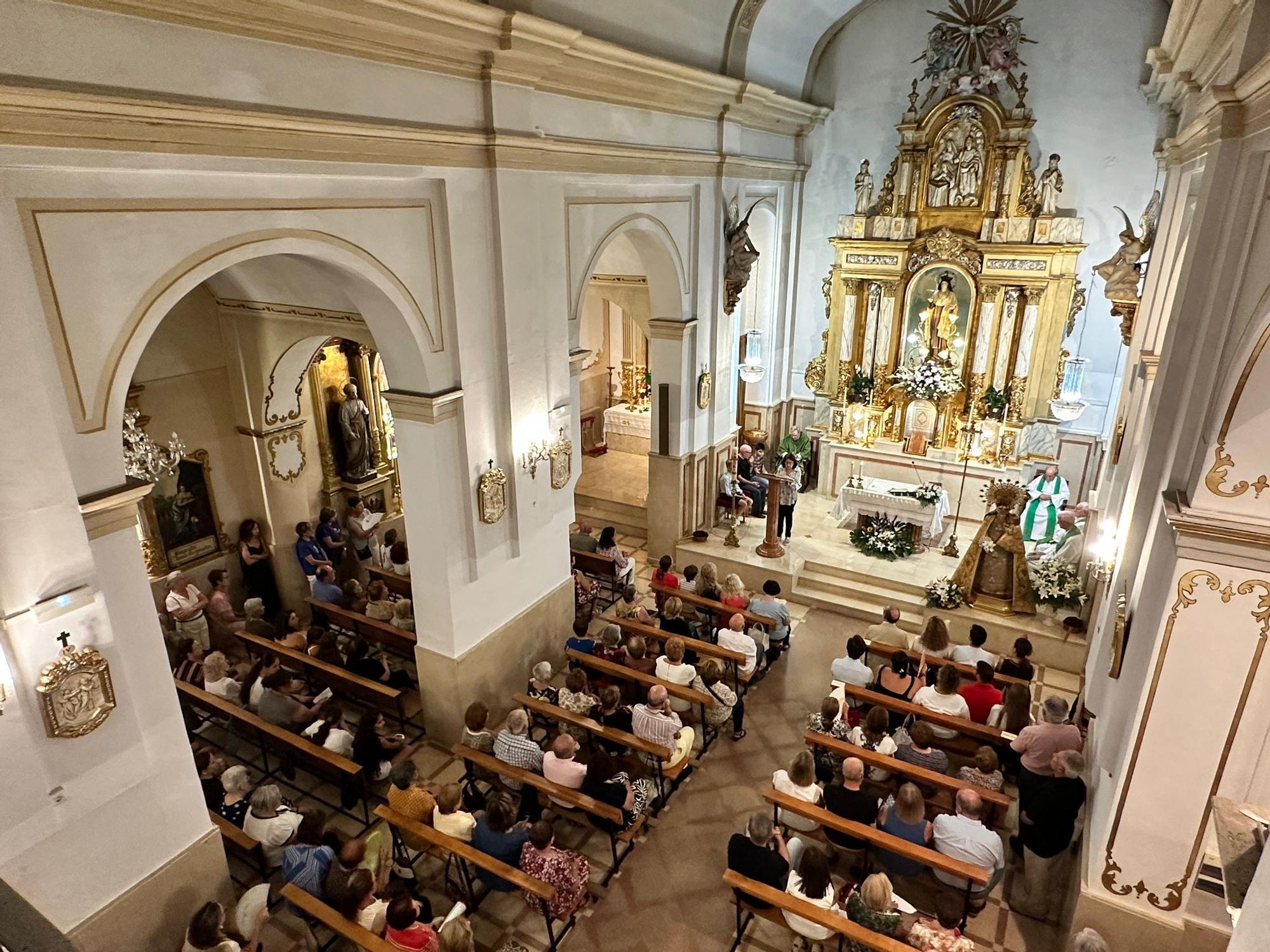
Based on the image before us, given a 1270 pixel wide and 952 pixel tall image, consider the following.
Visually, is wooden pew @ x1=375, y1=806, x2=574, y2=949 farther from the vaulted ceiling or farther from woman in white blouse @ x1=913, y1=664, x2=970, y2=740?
the vaulted ceiling

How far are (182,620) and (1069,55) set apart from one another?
43.1 ft

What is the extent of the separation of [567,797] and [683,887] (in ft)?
3.71

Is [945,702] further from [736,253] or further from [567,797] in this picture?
[736,253]

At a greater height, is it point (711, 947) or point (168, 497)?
point (168, 497)

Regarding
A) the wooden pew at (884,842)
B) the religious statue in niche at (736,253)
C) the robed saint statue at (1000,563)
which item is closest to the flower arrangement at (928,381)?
the robed saint statue at (1000,563)

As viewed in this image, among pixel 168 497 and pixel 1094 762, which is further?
pixel 168 497

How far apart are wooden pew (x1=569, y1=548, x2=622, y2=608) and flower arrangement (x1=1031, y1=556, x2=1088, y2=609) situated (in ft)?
16.3

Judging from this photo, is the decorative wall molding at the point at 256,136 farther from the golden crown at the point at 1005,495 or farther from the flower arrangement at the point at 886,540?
the flower arrangement at the point at 886,540

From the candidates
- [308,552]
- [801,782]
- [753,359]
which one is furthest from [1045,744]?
[308,552]

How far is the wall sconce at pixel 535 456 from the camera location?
25.0ft

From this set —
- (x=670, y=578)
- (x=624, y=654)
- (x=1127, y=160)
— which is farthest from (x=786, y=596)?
(x=1127, y=160)

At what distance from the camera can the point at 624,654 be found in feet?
25.4

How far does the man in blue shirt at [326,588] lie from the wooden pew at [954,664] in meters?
5.75

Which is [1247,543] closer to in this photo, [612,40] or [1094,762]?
[1094,762]
